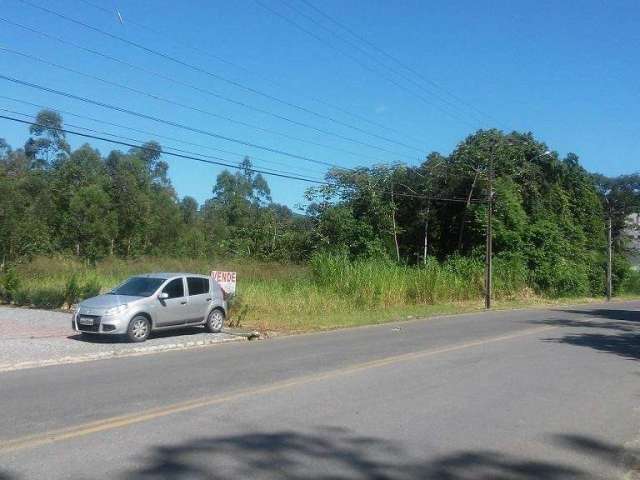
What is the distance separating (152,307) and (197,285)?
185 centimetres

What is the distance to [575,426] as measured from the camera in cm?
777

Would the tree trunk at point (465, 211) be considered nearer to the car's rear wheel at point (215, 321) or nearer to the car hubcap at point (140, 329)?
the car's rear wheel at point (215, 321)

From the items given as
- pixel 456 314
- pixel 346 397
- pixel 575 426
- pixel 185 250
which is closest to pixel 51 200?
pixel 185 250

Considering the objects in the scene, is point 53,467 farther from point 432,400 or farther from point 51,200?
point 51,200

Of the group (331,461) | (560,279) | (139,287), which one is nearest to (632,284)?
(560,279)

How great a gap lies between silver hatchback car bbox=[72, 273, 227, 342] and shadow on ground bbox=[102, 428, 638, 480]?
903 cm

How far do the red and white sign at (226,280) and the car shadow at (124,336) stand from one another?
1.87 m

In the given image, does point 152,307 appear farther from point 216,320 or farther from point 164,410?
point 164,410

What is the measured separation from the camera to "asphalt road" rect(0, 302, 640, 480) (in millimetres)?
6070

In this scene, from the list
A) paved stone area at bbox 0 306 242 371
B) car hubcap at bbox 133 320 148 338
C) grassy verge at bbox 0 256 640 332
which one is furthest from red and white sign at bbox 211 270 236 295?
car hubcap at bbox 133 320 148 338

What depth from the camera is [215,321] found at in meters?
17.8

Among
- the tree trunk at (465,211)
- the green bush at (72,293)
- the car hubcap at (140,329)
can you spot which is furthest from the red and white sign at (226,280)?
the tree trunk at (465,211)

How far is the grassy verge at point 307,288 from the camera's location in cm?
2270

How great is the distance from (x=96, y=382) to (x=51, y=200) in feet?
109
